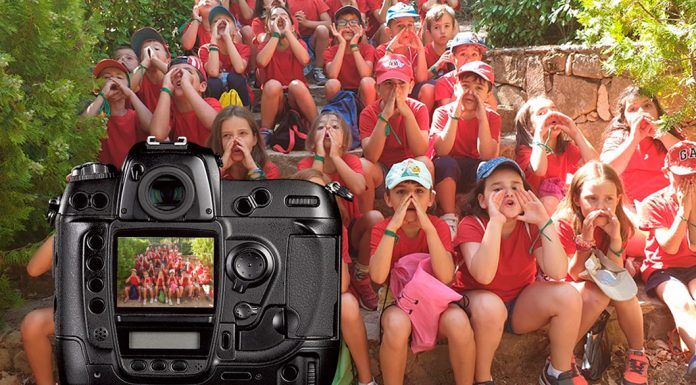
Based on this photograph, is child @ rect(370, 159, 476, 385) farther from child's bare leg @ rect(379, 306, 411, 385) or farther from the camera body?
the camera body

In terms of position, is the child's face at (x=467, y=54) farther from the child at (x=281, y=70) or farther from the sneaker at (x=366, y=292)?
the sneaker at (x=366, y=292)

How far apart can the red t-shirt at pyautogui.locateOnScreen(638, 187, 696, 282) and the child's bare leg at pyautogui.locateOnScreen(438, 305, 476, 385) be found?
2.45 ft

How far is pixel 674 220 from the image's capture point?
2.38 meters

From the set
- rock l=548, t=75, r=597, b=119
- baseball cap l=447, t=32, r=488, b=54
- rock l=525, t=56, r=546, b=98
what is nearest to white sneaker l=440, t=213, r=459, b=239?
baseball cap l=447, t=32, r=488, b=54

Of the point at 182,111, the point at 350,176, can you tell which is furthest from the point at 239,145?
the point at 182,111

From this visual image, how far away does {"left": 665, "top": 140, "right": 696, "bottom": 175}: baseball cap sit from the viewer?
Result: 90.9 inches

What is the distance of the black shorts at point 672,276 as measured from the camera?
7.90 feet

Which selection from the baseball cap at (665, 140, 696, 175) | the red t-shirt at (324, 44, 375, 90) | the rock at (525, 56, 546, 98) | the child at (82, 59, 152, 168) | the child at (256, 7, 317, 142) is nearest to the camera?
the baseball cap at (665, 140, 696, 175)

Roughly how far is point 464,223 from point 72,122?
1.15 metres

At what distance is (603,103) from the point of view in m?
3.29

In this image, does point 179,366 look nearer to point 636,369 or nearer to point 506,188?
point 506,188

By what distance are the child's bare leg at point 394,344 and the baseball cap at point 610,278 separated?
56 centimetres

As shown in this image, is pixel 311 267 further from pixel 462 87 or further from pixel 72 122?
pixel 462 87

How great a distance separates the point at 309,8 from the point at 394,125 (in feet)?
4.30
